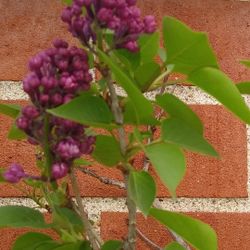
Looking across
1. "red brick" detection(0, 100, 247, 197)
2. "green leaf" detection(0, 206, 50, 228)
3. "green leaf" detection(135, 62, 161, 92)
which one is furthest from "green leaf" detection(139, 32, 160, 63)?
"red brick" detection(0, 100, 247, 197)

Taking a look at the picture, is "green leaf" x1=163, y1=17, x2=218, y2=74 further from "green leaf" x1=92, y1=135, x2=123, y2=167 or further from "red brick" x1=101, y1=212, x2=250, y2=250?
"red brick" x1=101, y1=212, x2=250, y2=250

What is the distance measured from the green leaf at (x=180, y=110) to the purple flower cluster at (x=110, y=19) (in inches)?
1.7

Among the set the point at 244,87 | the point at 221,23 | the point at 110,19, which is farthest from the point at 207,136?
the point at 110,19

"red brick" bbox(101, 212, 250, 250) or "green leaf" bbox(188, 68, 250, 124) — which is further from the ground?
"green leaf" bbox(188, 68, 250, 124)

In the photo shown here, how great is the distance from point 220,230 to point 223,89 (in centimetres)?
37

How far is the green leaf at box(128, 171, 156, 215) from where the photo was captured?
14.1 inches

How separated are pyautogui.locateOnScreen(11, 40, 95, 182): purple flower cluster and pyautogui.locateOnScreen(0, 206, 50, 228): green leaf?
0.26 ft

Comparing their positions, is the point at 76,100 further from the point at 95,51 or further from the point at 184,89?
the point at 184,89

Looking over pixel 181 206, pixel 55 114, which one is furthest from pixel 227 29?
pixel 55 114

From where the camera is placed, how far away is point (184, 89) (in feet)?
2.35

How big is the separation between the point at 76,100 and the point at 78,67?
0.02m

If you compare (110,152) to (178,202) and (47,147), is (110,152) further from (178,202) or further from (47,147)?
(178,202)

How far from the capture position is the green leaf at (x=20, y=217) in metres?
0.43

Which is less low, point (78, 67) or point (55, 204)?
point (78, 67)
